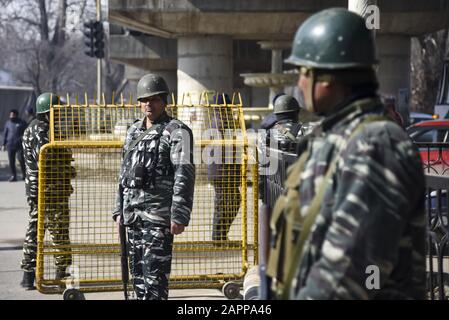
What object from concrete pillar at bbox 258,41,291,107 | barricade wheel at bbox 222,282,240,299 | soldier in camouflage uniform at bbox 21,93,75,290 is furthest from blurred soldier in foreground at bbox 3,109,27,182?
barricade wheel at bbox 222,282,240,299

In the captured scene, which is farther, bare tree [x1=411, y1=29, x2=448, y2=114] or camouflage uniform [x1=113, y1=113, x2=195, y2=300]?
bare tree [x1=411, y1=29, x2=448, y2=114]

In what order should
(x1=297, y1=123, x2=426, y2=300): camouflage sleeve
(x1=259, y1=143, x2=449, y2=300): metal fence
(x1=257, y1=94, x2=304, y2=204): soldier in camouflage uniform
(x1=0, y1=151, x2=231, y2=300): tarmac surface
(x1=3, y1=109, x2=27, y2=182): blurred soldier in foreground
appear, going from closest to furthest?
(x1=297, y1=123, x2=426, y2=300): camouflage sleeve → (x1=259, y1=143, x2=449, y2=300): metal fence → (x1=0, y1=151, x2=231, y2=300): tarmac surface → (x1=257, y1=94, x2=304, y2=204): soldier in camouflage uniform → (x1=3, y1=109, x2=27, y2=182): blurred soldier in foreground

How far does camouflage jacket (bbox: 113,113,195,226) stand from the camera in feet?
21.3

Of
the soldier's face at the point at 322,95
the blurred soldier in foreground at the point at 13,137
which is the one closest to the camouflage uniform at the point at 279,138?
the soldier's face at the point at 322,95

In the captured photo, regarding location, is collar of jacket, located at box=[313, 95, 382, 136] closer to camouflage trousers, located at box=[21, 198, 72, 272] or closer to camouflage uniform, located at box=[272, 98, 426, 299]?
camouflage uniform, located at box=[272, 98, 426, 299]

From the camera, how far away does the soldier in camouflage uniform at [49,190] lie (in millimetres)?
8234

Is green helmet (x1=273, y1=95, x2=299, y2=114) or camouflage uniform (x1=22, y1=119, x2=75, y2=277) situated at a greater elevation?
green helmet (x1=273, y1=95, x2=299, y2=114)

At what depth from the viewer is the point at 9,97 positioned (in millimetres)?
50062

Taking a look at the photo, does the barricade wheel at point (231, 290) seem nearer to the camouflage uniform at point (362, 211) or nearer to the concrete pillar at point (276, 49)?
the camouflage uniform at point (362, 211)

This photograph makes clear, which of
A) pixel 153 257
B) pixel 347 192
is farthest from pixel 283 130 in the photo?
pixel 347 192

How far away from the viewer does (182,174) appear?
6.41 m

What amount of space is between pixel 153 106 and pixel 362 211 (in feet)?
12.7

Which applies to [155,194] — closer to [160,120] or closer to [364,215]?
[160,120]
